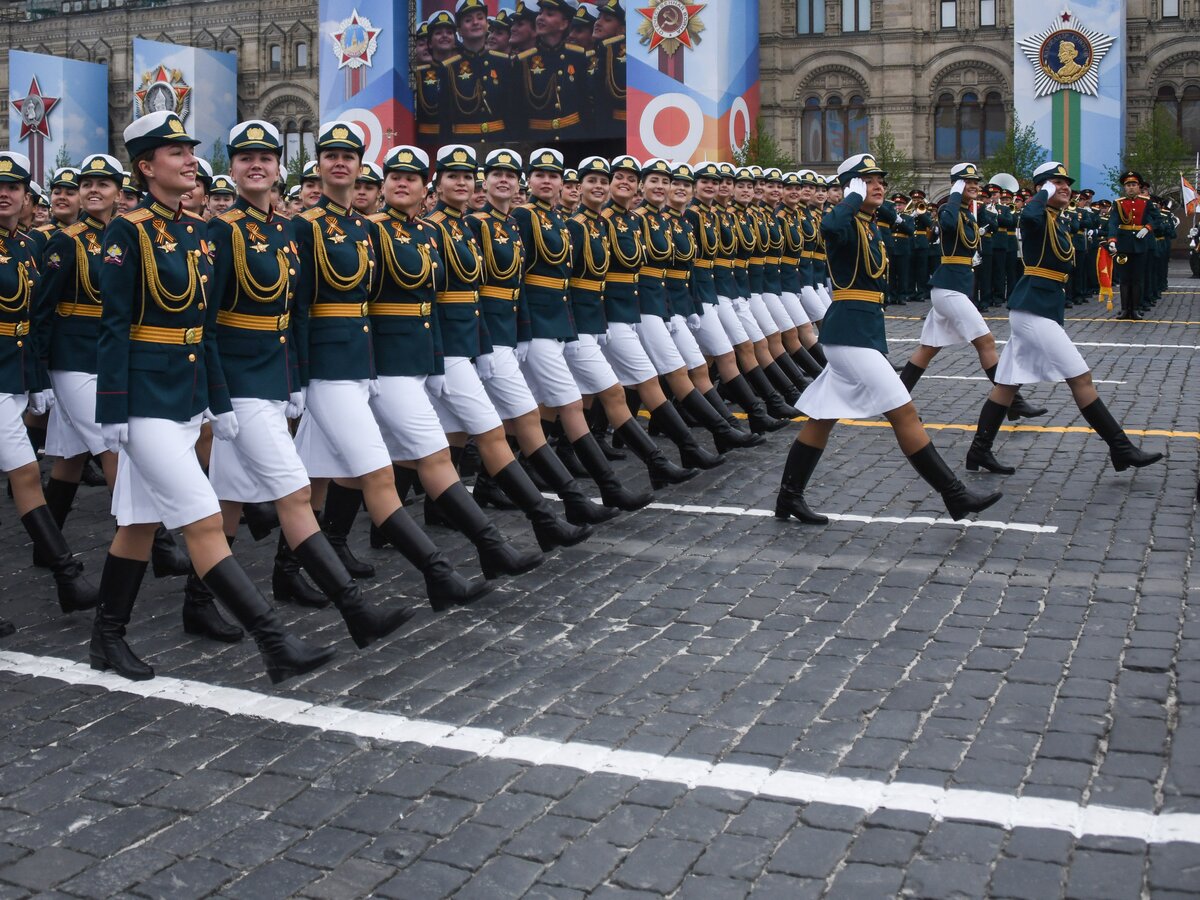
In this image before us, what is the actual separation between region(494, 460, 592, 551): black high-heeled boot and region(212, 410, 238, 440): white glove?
1806 millimetres

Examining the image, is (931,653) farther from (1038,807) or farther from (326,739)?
(326,739)

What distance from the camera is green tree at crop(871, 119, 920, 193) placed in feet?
155

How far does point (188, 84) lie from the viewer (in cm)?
6019

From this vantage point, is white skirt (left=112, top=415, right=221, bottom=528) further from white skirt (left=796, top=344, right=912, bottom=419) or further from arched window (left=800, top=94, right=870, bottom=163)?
arched window (left=800, top=94, right=870, bottom=163)

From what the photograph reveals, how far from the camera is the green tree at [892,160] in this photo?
155 ft

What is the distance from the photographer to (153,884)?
4.04 m

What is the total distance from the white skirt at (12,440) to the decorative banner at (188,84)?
5540cm

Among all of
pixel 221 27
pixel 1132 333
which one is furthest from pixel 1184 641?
pixel 221 27

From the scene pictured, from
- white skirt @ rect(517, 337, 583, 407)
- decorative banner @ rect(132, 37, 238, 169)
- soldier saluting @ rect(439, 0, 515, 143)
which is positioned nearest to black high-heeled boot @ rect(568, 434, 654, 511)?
white skirt @ rect(517, 337, 583, 407)

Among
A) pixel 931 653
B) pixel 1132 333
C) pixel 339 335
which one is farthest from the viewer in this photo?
pixel 1132 333

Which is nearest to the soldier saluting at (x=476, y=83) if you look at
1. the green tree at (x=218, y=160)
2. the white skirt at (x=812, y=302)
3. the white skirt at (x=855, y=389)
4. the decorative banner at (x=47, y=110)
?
the green tree at (x=218, y=160)

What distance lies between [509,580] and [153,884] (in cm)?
340

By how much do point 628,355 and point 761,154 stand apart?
3920 cm

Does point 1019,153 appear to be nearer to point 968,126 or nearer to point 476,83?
point 968,126
